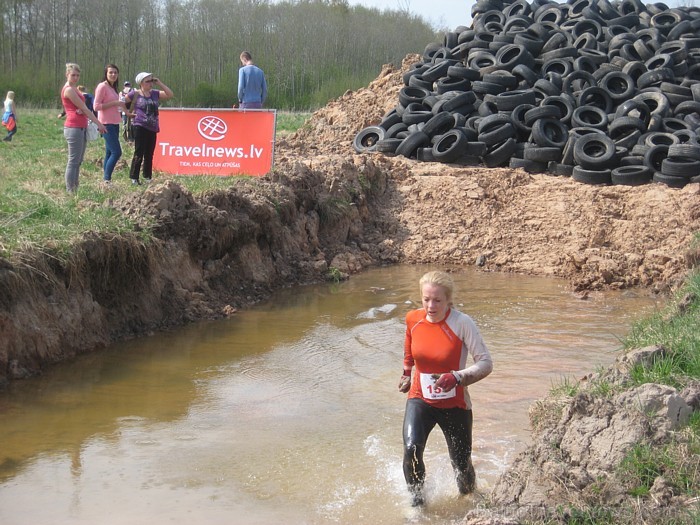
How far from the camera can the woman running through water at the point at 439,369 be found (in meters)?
5.38

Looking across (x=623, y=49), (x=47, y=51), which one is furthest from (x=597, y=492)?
(x=47, y=51)

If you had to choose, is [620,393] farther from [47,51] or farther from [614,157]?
[47,51]

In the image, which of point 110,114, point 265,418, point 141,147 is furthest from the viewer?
point 110,114

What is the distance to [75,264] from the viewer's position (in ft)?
30.7

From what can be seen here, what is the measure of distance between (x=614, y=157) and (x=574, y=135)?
103 centimetres

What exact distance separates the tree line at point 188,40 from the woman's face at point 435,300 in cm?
3731

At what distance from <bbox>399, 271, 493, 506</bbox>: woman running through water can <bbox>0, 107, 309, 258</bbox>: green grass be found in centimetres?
506

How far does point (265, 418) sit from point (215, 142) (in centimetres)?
764

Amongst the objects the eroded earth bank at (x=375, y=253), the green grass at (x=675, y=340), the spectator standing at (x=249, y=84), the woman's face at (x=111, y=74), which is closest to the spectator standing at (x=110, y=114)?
the woman's face at (x=111, y=74)

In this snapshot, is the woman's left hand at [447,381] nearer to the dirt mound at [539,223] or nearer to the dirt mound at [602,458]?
the dirt mound at [602,458]

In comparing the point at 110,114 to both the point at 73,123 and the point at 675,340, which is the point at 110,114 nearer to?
the point at 73,123

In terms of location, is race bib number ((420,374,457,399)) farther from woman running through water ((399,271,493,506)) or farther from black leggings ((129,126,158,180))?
black leggings ((129,126,158,180))

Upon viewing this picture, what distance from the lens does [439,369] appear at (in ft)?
18.1

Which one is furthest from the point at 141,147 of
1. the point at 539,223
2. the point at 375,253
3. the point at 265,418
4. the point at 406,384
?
the point at 406,384
